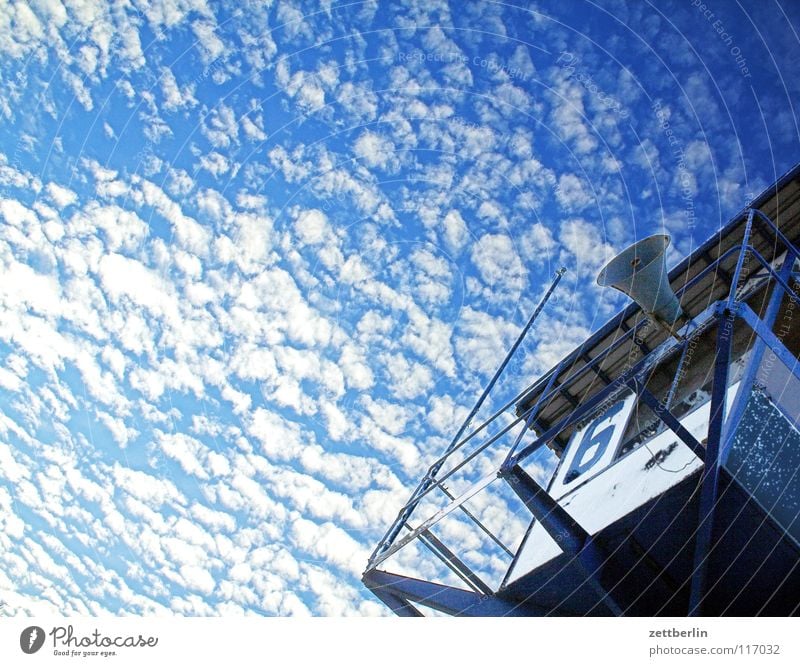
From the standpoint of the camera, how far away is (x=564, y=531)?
6.50 metres

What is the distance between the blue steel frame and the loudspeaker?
0.78 m

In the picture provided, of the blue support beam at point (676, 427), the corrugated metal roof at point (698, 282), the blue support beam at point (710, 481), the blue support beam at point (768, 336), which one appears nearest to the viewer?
the blue support beam at point (710, 481)

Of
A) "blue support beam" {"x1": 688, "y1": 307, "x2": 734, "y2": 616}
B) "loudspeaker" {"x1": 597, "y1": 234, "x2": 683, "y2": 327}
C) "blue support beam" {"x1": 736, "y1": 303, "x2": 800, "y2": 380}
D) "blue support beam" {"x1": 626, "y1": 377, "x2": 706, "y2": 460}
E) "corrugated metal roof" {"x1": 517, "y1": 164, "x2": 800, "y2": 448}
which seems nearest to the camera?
"blue support beam" {"x1": 688, "y1": 307, "x2": 734, "y2": 616}

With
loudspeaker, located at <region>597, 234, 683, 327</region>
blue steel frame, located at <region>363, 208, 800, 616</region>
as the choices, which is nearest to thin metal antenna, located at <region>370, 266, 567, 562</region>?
blue steel frame, located at <region>363, 208, 800, 616</region>

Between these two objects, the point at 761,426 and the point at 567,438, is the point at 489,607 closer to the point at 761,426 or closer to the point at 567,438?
the point at 761,426

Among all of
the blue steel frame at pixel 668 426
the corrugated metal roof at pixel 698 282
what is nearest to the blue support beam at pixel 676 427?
the blue steel frame at pixel 668 426

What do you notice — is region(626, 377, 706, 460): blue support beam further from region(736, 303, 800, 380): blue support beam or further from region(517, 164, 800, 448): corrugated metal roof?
region(517, 164, 800, 448): corrugated metal roof

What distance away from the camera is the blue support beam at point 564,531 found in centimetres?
628

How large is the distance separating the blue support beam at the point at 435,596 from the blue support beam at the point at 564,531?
1.40 m

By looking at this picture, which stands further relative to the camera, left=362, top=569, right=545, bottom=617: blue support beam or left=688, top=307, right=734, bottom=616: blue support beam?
left=362, top=569, right=545, bottom=617: blue support beam

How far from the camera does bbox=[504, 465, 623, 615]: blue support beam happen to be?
628 cm

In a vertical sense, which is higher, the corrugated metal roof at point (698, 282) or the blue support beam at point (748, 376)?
the corrugated metal roof at point (698, 282)

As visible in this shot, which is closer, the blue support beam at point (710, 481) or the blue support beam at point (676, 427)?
the blue support beam at point (710, 481)

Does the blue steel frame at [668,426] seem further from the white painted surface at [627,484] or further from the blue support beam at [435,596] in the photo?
the white painted surface at [627,484]
